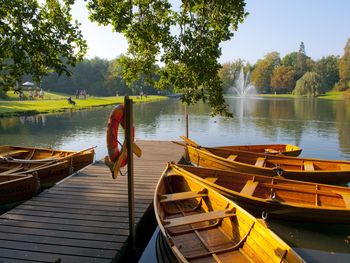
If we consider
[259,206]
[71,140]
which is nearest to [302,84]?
[71,140]

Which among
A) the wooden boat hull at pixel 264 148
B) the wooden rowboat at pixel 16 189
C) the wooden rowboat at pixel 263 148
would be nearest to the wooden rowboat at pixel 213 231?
the wooden rowboat at pixel 16 189

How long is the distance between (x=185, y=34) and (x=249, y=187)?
16.1 feet

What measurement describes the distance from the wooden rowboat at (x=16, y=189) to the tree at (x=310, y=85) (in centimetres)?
8798

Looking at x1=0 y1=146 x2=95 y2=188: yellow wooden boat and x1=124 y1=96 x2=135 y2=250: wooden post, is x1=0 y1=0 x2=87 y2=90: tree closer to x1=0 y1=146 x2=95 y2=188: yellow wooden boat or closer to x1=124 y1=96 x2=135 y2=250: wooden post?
x1=124 y1=96 x2=135 y2=250: wooden post

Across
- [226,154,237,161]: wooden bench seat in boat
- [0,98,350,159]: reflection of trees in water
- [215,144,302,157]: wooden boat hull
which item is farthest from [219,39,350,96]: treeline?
[226,154,237,161]: wooden bench seat in boat

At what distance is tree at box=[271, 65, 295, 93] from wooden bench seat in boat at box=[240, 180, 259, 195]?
100 metres

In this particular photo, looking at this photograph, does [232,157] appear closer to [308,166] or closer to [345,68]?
[308,166]

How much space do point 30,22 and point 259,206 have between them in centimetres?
669

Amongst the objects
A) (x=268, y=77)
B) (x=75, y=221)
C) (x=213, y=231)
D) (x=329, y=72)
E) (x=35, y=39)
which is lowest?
(x=213, y=231)

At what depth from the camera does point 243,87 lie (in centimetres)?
11688

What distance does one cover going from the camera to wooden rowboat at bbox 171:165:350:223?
8.27 metres

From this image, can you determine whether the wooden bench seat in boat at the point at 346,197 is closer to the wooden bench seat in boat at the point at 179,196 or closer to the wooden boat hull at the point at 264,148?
the wooden bench seat in boat at the point at 179,196

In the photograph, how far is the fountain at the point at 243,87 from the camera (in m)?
113

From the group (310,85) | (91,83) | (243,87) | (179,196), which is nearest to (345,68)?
(310,85)
